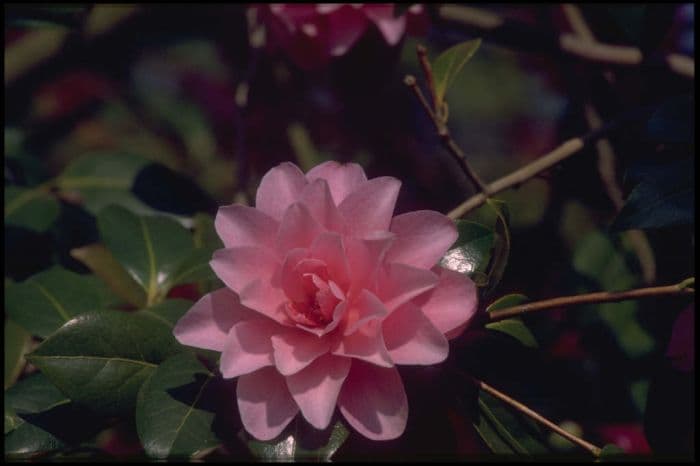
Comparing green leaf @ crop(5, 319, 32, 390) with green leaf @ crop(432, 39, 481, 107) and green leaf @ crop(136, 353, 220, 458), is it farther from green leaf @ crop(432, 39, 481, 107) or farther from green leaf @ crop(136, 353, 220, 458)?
green leaf @ crop(432, 39, 481, 107)

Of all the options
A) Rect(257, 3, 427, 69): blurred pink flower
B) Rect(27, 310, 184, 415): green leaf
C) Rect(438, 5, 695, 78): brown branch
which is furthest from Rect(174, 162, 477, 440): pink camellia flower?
Rect(438, 5, 695, 78): brown branch

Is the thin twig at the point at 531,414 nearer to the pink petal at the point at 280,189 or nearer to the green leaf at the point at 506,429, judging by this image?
the green leaf at the point at 506,429

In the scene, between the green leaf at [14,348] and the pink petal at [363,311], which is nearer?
the pink petal at [363,311]

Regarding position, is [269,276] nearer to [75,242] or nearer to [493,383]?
[493,383]

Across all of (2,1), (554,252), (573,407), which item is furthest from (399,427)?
(2,1)

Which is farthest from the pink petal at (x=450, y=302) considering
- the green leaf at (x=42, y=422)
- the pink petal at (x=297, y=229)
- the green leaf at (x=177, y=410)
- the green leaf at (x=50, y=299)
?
the green leaf at (x=50, y=299)

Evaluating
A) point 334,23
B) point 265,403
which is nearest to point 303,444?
point 265,403
